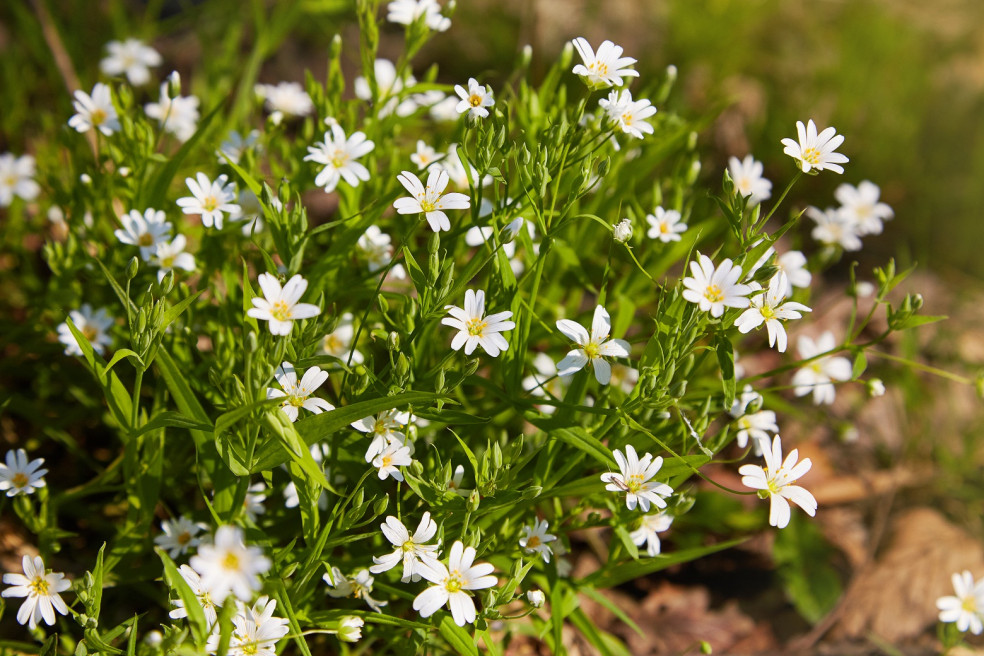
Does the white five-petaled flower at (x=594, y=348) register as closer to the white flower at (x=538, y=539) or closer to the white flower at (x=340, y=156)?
the white flower at (x=538, y=539)

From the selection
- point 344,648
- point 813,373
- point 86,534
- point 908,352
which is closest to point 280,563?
point 344,648

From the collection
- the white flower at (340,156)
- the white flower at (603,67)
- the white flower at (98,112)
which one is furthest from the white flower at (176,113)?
the white flower at (603,67)

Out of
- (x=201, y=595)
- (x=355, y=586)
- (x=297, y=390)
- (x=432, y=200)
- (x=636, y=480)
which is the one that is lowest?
(x=355, y=586)

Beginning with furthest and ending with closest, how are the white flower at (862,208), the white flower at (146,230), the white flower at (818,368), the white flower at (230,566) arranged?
the white flower at (862,208) → the white flower at (818,368) → the white flower at (146,230) → the white flower at (230,566)

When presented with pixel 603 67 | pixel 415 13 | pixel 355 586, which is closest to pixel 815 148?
pixel 603 67

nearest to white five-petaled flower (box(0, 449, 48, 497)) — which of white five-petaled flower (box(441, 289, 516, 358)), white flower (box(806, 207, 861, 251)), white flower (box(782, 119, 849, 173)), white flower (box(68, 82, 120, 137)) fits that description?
white flower (box(68, 82, 120, 137))

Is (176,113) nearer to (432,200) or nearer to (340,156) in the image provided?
(340,156)

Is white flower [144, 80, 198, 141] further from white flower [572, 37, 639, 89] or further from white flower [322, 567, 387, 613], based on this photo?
white flower [322, 567, 387, 613]

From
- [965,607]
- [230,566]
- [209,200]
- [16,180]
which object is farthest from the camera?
[16,180]
